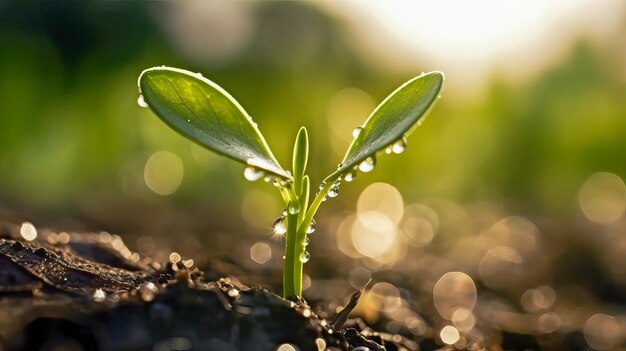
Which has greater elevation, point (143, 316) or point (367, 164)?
point (367, 164)

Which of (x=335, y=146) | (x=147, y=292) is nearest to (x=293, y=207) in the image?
(x=147, y=292)

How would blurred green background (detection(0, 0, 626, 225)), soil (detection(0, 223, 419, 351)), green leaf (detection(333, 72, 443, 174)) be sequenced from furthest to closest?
Answer: blurred green background (detection(0, 0, 626, 225))
green leaf (detection(333, 72, 443, 174))
soil (detection(0, 223, 419, 351))

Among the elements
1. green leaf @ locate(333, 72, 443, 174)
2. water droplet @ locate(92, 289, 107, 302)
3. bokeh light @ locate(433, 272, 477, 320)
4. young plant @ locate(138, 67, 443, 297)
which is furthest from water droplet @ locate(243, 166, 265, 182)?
bokeh light @ locate(433, 272, 477, 320)

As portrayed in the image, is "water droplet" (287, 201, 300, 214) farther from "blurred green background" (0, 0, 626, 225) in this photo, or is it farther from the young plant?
"blurred green background" (0, 0, 626, 225)

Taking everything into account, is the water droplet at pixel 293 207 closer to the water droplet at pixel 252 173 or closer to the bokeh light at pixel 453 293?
the water droplet at pixel 252 173

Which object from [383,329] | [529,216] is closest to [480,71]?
[529,216]

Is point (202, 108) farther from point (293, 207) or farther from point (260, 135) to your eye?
point (293, 207)
